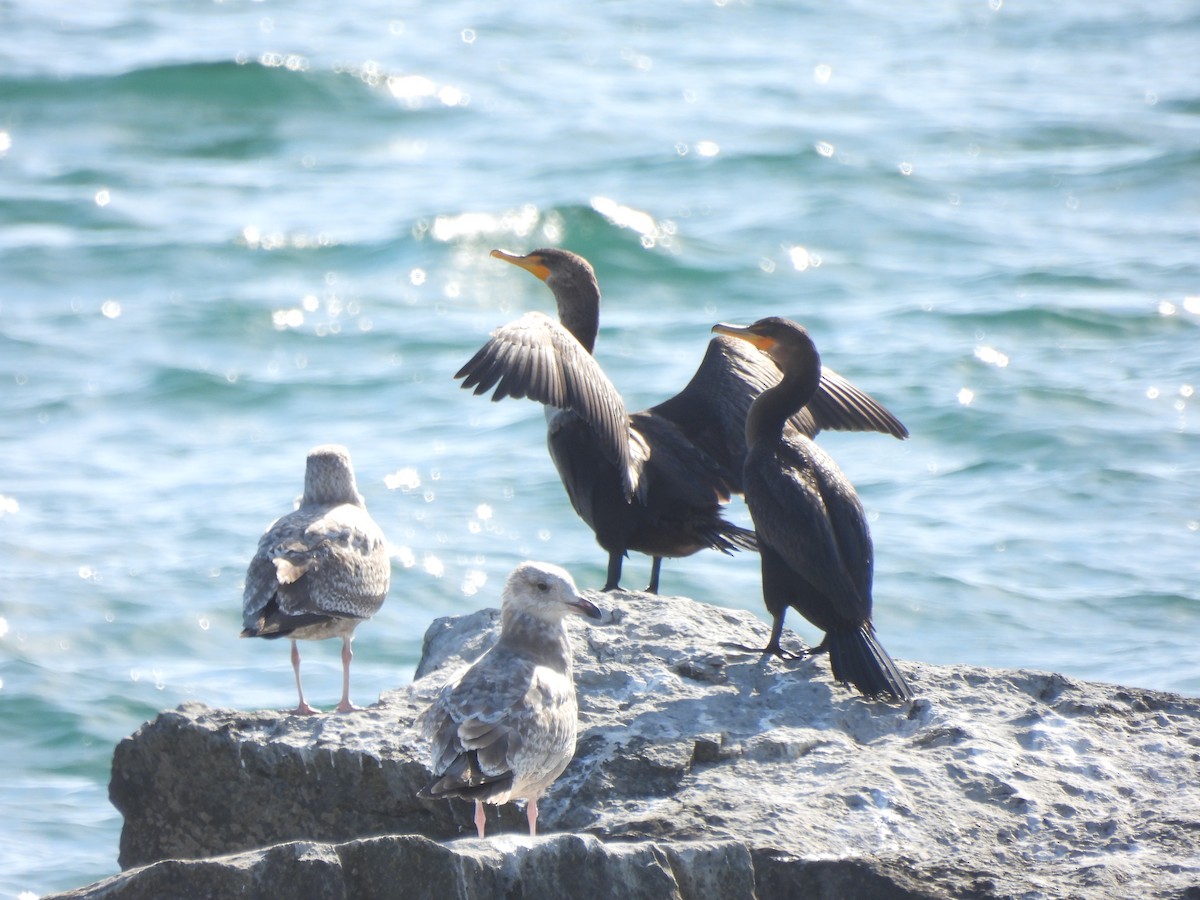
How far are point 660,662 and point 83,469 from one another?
7973mm

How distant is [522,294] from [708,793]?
11.8 metres

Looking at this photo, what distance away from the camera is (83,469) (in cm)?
1259

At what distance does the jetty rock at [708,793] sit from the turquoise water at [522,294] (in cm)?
298

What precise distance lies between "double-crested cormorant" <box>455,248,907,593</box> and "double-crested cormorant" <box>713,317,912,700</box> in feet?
2.15

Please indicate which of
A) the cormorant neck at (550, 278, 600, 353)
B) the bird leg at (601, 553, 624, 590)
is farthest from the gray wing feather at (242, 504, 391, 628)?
the cormorant neck at (550, 278, 600, 353)

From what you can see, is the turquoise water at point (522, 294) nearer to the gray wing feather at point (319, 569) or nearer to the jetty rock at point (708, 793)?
the gray wing feather at point (319, 569)

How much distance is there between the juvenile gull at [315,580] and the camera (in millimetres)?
5859

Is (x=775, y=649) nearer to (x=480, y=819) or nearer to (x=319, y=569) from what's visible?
(x=480, y=819)

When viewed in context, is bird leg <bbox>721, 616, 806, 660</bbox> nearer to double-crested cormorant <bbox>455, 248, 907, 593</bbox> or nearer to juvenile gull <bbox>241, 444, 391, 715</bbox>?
double-crested cormorant <bbox>455, 248, 907, 593</bbox>

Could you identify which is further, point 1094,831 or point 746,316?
point 746,316

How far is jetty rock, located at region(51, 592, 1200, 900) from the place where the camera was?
13.6 feet

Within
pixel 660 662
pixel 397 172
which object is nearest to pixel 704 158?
pixel 397 172

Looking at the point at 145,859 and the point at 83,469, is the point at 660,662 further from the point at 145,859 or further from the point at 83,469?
the point at 83,469

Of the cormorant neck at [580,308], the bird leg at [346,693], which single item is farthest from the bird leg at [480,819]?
the cormorant neck at [580,308]
